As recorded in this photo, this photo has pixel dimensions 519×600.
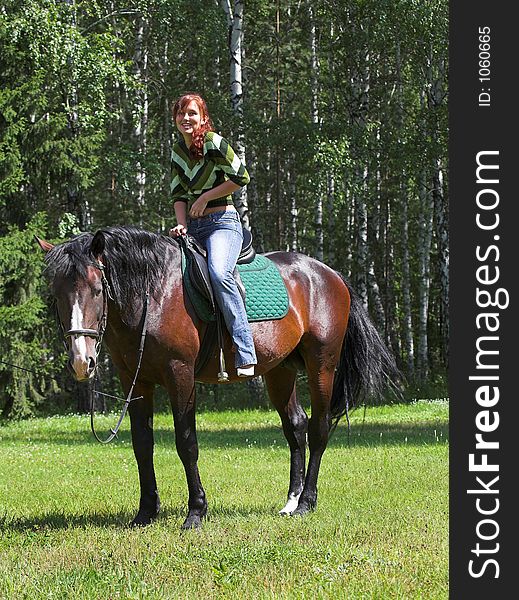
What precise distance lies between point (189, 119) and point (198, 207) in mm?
700

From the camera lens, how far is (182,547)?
629 centimetres

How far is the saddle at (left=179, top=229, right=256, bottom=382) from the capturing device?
7.36 m

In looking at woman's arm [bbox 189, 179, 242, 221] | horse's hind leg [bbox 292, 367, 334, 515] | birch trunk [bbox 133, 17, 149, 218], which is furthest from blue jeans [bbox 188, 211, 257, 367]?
birch trunk [bbox 133, 17, 149, 218]

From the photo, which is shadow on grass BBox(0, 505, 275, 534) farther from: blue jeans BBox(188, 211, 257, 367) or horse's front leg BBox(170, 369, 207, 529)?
blue jeans BBox(188, 211, 257, 367)

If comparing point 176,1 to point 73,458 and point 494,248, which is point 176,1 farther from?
point 494,248

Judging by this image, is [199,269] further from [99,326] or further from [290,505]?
[290,505]

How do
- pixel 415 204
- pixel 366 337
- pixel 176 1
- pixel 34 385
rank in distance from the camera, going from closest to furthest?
pixel 366 337 < pixel 34 385 < pixel 176 1 < pixel 415 204

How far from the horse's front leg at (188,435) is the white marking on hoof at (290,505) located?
3.00ft

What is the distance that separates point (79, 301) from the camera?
6.61m

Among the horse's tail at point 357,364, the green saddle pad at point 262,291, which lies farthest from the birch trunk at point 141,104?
the green saddle pad at point 262,291

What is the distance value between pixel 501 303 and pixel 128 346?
3.34m

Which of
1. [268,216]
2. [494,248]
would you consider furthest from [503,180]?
[268,216]

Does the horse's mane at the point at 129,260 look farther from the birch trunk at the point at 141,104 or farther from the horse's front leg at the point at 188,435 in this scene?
the birch trunk at the point at 141,104

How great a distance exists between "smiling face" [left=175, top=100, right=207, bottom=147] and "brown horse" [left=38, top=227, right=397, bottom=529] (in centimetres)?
88
